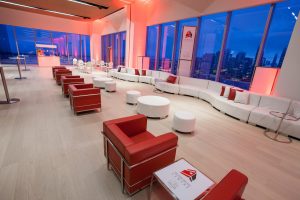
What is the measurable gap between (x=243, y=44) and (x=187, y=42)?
7.71ft

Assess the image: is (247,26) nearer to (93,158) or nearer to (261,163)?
(261,163)

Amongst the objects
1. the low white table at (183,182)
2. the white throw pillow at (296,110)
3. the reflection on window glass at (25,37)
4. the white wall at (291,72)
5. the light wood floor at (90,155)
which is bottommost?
the light wood floor at (90,155)

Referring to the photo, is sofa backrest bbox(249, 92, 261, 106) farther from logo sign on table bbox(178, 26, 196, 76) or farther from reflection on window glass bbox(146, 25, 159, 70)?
reflection on window glass bbox(146, 25, 159, 70)

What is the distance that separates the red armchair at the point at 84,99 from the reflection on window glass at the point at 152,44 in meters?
6.70

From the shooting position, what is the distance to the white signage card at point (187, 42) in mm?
7008

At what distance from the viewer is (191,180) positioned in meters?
1.55

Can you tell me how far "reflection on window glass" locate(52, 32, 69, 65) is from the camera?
46.7ft

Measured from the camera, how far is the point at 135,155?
1.61 metres

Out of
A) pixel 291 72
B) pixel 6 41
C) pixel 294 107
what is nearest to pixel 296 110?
pixel 294 107

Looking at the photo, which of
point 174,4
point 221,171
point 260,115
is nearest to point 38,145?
point 221,171

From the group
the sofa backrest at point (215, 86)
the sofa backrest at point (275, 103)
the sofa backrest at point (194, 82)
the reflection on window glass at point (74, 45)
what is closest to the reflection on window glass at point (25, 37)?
the reflection on window glass at point (74, 45)

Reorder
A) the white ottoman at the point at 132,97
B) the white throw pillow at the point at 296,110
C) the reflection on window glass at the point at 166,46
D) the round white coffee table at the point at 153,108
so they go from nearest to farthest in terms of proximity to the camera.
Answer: the white throw pillow at the point at 296,110 → the round white coffee table at the point at 153,108 → the white ottoman at the point at 132,97 → the reflection on window glass at the point at 166,46

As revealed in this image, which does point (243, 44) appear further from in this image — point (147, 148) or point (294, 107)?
point (147, 148)

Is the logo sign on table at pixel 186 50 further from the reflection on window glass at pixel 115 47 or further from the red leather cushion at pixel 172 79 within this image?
the reflection on window glass at pixel 115 47
